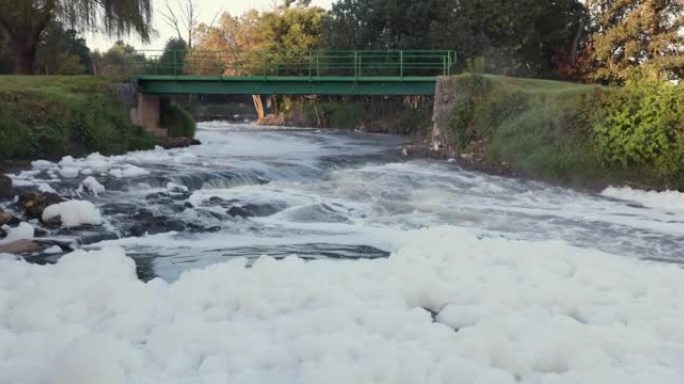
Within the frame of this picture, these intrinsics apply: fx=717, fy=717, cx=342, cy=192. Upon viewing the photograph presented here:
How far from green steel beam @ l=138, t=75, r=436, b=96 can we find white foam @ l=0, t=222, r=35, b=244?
1706cm

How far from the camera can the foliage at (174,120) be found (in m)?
26.4

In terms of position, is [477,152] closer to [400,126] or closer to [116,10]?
[116,10]

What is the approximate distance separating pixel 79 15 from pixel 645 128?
1694 centimetres

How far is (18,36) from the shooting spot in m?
24.8

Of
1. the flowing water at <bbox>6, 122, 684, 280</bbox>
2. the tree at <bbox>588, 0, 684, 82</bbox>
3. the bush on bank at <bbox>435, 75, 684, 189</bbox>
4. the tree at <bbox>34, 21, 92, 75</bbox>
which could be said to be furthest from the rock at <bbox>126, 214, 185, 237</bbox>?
the tree at <bbox>588, 0, 684, 82</bbox>

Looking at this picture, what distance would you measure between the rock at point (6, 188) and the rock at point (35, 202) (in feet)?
1.79

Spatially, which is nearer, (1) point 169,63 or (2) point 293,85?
(1) point 169,63

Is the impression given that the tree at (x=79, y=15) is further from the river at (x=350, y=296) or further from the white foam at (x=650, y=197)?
the white foam at (x=650, y=197)

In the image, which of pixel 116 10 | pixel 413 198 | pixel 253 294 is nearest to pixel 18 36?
pixel 116 10

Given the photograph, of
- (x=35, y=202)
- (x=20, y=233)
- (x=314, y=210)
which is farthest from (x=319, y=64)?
(x=20, y=233)

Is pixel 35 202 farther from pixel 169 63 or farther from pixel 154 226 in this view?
pixel 169 63

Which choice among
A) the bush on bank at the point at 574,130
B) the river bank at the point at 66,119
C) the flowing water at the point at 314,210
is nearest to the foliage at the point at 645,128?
the bush on bank at the point at 574,130

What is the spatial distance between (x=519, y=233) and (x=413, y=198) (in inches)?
137

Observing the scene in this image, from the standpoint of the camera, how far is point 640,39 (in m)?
31.0
